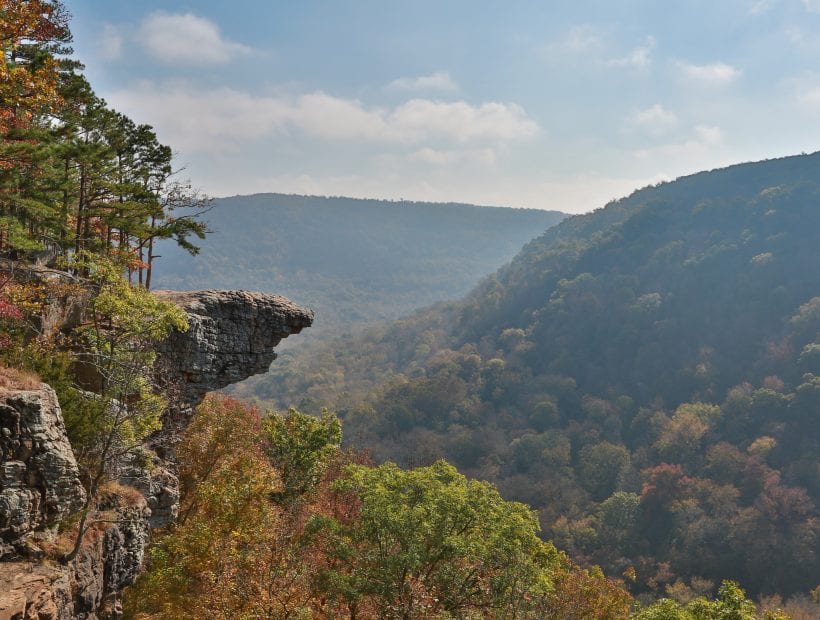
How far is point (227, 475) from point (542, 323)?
416 ft

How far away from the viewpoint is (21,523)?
13039mm

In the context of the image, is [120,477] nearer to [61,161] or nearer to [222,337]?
[222,337]

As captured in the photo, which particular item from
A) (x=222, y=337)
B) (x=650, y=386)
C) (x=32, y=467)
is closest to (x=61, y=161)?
(x=222, y=337)

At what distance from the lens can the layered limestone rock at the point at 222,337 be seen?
885 inches

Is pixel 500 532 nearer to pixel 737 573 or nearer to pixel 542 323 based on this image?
pixel 737 573

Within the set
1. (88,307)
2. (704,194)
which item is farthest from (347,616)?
(704,194)

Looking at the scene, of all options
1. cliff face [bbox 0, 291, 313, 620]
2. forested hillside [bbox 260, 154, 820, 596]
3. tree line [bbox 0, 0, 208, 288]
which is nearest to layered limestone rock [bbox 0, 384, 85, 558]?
cliff face [bbox 0, 291, 313, 620]

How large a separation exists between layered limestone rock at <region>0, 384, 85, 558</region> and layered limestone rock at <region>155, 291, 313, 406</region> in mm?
7055

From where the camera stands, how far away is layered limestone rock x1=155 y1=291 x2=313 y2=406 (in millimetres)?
22467

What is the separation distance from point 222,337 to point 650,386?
108 metres

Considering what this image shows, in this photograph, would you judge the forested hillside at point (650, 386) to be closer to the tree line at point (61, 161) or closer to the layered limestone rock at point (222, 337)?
the layered limestone rock at point (222, 337)

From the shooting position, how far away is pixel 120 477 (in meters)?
18.0

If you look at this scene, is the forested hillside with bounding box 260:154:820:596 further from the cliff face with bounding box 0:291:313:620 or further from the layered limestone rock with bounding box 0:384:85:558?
the layered limestone rock with bounding box 0:384:85:558

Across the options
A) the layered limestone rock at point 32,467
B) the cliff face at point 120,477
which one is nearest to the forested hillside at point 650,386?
the cliff face at point 120,477
